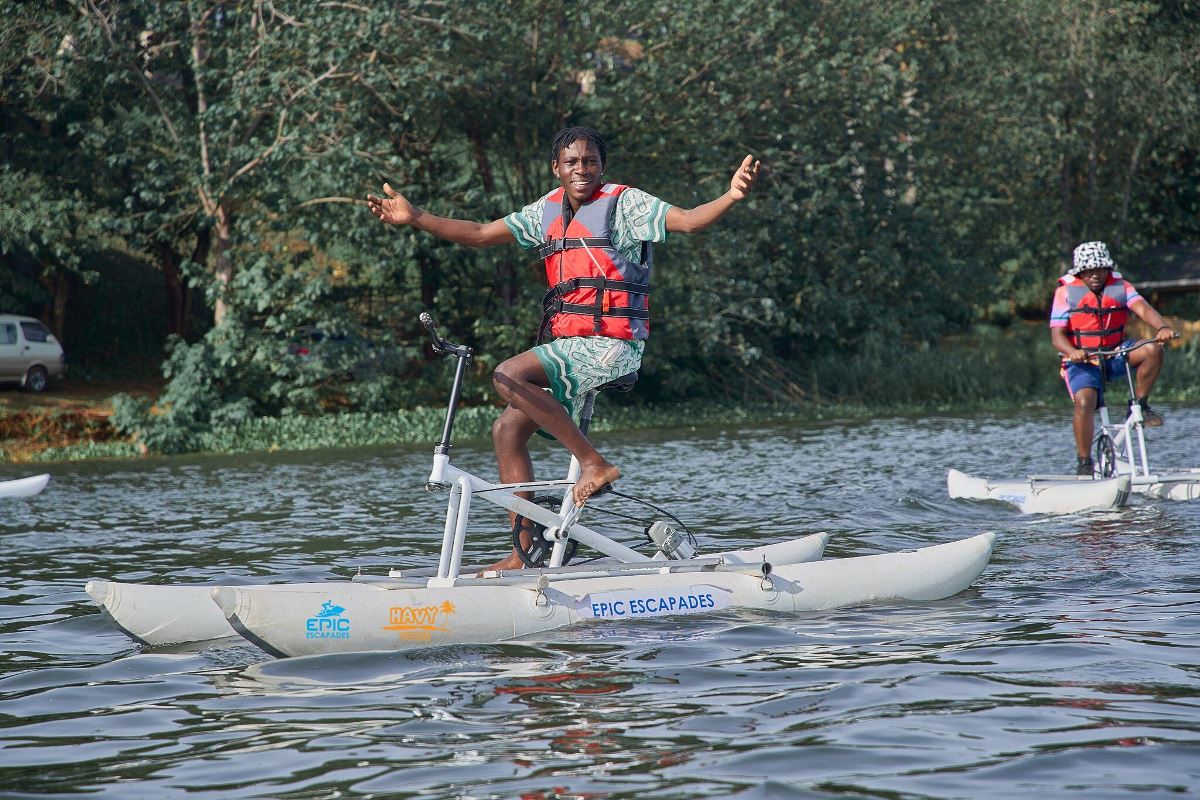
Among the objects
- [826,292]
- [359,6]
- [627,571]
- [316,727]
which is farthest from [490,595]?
[826,292]

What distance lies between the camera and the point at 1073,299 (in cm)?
1323

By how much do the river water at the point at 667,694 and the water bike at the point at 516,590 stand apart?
12cm

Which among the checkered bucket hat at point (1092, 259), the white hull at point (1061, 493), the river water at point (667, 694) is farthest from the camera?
the checkered bucket hat at point (1092, 259)

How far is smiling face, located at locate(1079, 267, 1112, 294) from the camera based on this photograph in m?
13.1

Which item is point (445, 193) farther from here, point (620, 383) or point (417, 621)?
point (417, 621)

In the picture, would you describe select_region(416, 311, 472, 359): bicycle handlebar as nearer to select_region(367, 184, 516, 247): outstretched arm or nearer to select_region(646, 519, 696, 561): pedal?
select_region(367, 184, 516, 247): outstretched arm

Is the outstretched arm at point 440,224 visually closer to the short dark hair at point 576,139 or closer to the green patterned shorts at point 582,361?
the short dark hair at point 576,139

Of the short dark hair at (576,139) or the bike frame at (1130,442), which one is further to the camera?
the bike frame at (1130,442)

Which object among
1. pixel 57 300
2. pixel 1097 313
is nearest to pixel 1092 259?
pixel 1097 313

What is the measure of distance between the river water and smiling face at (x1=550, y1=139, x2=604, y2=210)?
2.29 m

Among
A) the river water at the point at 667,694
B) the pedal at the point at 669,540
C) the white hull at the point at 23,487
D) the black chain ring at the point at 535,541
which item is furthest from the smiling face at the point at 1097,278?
the white hull at the point at 23,487

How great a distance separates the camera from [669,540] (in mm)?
8016

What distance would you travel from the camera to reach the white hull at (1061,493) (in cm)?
1202

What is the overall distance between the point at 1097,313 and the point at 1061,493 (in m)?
1.96
